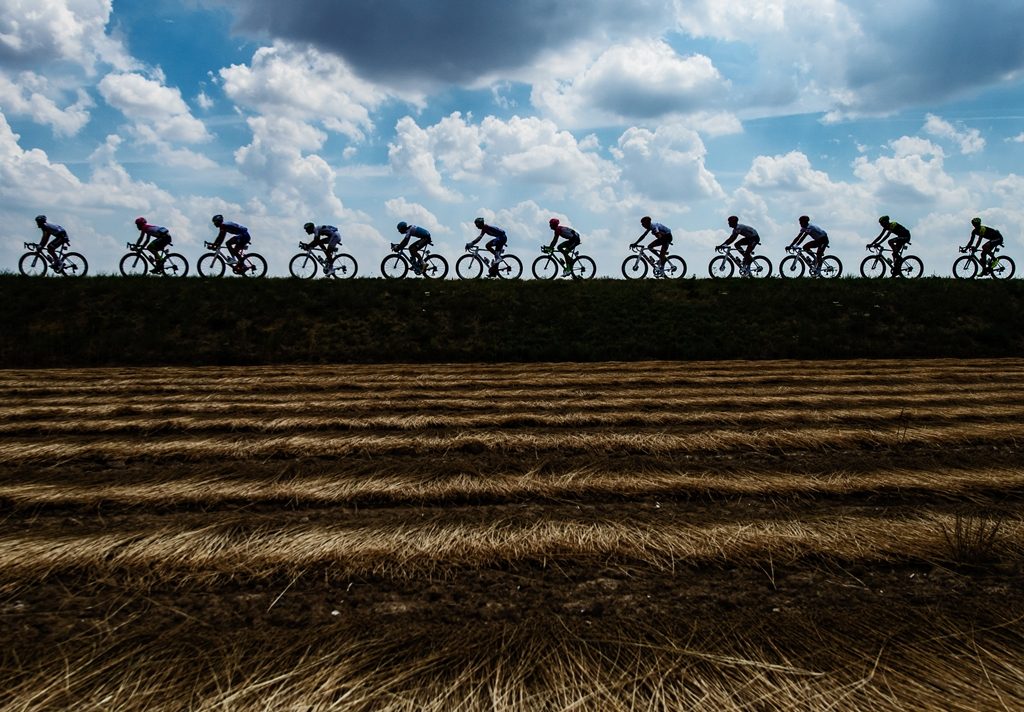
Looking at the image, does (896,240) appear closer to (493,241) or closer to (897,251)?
(897,251)

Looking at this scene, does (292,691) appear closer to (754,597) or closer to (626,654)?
(626,654)

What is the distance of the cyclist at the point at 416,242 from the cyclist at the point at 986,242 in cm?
2222

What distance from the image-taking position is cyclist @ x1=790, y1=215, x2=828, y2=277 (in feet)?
78.3

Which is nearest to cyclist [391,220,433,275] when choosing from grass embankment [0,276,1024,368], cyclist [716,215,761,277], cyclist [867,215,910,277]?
grass embankment [0,276,1024,368]

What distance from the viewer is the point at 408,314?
65.5 ft

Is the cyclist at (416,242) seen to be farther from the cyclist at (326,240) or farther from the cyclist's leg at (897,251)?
the cyclist's leg at (897,251)

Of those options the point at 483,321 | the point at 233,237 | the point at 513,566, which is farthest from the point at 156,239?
the point at 513,566

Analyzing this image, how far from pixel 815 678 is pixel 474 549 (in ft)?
6.53

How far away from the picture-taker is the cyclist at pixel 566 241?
78.5 feet

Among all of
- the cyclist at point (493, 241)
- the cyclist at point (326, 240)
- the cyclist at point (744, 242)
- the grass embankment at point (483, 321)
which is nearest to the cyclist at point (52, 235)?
the grass embankment at point (483, 321)

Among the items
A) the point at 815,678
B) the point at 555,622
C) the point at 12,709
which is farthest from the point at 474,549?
the point at 12,709

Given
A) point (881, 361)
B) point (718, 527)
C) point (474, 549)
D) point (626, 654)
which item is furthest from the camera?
point (881, 361)

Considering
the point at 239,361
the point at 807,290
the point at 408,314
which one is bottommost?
the point at 239,361

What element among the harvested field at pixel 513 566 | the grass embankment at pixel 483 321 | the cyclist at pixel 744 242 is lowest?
the harvested field at pixel 513 566
